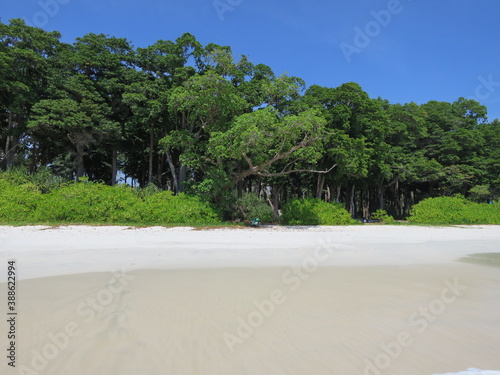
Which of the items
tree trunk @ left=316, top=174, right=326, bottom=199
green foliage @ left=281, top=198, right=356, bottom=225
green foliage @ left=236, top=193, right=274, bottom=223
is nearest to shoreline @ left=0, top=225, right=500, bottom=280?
green foliage @ left=281, top=198, right=356, bottom=225

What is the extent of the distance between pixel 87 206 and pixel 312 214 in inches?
502

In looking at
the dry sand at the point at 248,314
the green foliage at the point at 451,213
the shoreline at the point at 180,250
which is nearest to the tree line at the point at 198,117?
the green foliage at the point at 451,213

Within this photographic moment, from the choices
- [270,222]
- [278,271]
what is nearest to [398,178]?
[270,222]

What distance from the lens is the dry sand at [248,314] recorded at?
257 centimetres

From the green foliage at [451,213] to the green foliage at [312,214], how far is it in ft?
22.5

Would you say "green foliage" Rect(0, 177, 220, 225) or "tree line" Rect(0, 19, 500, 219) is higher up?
"tree line" Rect(0, 19, 500, 219)

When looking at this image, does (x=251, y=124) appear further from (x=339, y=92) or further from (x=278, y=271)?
(x=339, y=92)

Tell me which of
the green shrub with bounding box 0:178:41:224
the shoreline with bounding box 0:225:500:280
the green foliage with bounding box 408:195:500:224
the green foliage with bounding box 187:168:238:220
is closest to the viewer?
the shoreline with bounding box 0:225:500:280

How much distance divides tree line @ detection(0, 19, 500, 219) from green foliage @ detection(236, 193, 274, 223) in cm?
93

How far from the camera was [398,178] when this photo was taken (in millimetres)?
30141

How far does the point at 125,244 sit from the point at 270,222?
36.2 ft

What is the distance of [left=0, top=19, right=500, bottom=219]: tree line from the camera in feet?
53.6

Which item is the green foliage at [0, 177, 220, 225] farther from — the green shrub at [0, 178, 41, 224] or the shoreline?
the shoreline

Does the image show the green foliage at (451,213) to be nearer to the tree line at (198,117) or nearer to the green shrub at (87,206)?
the tree line at (198,117)
